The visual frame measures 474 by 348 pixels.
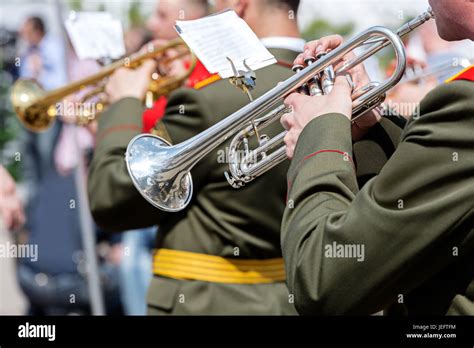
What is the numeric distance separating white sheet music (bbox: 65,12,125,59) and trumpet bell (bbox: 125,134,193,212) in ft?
4.20

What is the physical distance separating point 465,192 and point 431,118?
154mm

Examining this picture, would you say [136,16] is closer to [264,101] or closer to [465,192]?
[264,101]

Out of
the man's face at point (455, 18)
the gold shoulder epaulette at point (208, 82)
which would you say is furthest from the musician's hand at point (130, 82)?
the man's face at point (455, 18)

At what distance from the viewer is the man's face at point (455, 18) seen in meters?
1.93

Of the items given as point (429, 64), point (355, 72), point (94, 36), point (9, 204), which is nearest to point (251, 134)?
point (355, 72)

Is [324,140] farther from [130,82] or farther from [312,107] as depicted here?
[130,82]

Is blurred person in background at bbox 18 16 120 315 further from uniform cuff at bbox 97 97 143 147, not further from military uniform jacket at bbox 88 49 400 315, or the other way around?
military uniform jacket at bbox 88 49 400 315

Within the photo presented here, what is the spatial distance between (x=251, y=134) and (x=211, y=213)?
0.68 meters

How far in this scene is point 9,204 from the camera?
5.34 meters

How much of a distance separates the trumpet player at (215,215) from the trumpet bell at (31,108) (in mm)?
1048

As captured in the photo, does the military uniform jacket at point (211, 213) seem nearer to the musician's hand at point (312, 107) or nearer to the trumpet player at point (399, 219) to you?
the musician's hand at point (312, 107)

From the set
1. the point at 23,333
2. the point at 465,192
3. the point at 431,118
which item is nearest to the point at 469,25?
the point at 431,118

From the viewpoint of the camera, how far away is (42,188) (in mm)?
5629

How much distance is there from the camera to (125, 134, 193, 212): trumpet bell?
2629mm
